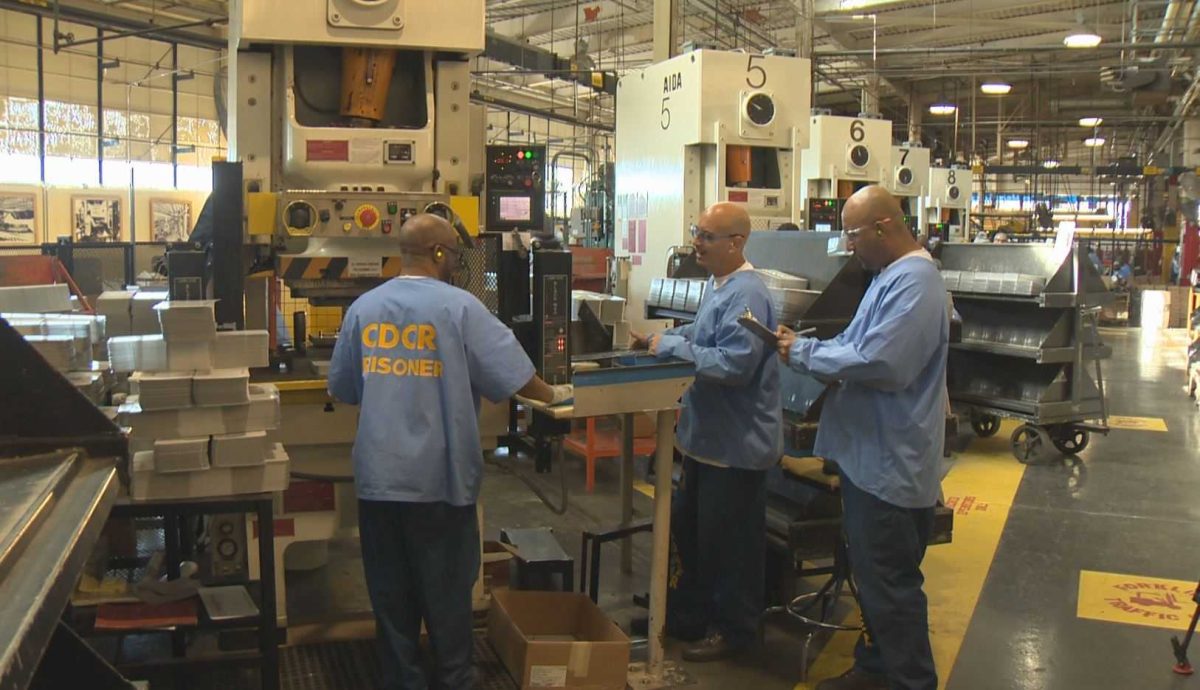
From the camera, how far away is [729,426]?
316 centimetres

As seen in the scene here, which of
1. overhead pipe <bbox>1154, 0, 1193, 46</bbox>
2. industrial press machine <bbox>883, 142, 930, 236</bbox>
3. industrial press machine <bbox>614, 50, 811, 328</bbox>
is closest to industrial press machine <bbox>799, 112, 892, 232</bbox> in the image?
industrial press machine <bbox>883, 142, 930, 236</bbox>

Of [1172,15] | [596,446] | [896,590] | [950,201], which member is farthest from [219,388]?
[1172,15]

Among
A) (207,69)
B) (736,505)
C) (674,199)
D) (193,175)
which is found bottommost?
(736,505)

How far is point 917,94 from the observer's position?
16.6 metres

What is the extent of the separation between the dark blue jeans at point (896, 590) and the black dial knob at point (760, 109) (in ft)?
11.9

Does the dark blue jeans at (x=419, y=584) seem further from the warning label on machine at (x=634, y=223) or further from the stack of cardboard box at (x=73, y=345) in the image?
the warning label on machine at (x=634, y=223)

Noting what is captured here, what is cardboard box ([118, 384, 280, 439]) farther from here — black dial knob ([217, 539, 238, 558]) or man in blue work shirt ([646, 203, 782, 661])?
man in blue work shirt ([646, 203, 782, 661])

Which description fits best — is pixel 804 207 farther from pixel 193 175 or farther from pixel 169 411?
pixel 193 175

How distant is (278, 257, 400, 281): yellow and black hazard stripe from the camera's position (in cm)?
314

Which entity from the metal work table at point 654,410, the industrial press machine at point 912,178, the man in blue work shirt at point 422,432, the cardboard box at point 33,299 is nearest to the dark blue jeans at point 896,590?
the metal work table at point 654,410

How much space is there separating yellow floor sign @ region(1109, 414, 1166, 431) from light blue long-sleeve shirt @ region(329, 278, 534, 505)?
21.2 ft

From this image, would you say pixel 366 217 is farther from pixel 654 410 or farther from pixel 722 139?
Result: pixel 722 139

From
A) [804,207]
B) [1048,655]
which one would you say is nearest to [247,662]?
[1048,655]

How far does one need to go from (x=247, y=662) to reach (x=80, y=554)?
1.73m
